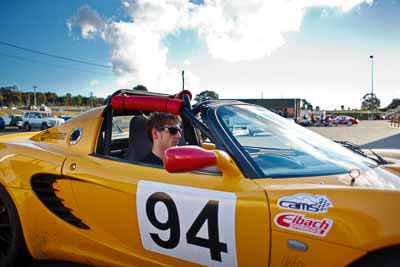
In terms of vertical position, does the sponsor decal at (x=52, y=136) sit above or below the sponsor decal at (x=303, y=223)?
above

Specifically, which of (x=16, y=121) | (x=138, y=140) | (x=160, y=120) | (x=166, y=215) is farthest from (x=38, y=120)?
(x=166, y=215)

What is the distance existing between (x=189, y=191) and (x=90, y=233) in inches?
31.1

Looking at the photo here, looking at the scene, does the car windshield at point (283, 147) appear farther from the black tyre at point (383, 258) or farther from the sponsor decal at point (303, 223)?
the black tyre at point (383, 258)

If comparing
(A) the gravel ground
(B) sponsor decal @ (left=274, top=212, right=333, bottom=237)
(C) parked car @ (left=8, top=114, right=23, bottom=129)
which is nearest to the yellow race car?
(B) sponsor decal @ (left=274, top=212, right=333, bottom=237)

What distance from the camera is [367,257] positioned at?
4.46 ft

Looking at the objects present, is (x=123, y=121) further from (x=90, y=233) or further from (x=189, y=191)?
(x=189, y=191)

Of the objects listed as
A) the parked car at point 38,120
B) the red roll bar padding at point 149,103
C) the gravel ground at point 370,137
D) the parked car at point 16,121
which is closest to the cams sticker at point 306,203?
the red roll bar padding at point 149,103

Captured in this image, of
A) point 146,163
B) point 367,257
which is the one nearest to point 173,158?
point 146,163

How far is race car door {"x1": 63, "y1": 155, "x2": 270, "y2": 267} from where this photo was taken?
159cm

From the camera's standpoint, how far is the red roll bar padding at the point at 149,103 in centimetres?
209

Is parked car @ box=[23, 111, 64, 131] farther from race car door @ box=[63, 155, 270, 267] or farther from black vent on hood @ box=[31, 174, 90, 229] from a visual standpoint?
race car door @ box=[63, 155, 270, 267]

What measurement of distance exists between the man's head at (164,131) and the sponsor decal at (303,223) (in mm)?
1081

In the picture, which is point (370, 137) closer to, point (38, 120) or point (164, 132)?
point (164, 132)

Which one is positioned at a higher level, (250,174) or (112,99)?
(112,99)
